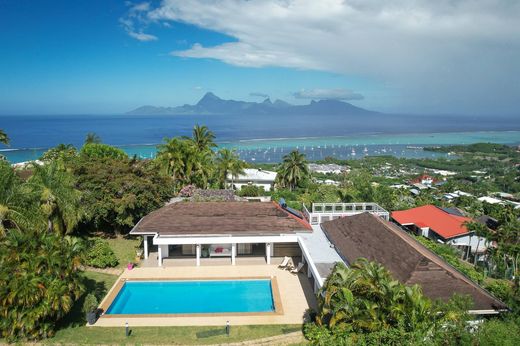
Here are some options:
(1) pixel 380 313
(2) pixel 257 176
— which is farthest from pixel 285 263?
(2) pixel 257 176

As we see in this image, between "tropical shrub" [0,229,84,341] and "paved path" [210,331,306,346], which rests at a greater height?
"tropical shrub" [0,229,84,341]

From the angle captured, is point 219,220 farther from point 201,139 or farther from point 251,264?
point 201,139

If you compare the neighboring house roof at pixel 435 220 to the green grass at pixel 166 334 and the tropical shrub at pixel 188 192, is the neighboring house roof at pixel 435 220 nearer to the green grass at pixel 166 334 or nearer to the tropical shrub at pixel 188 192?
the tropical shrub at pixel 188 192

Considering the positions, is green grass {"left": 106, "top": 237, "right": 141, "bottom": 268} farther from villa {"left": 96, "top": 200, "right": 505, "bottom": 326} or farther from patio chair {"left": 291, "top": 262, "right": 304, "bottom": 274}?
patio chair {"left": 291, "top": 262, "right": 304, "bottom": 274}

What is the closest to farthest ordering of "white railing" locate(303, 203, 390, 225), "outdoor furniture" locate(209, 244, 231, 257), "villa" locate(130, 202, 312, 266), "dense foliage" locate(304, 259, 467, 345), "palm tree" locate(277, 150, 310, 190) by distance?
"dense foliage" locate(304, 259, 467, 345) < "villa" locate(130, 202, 312, 266) < "outdoor furniture" locate(209, 244, 231, 257) < "white railing" locate(303, 203, 390, 225) < "palm tree" locate(277, 150, 310, 190)

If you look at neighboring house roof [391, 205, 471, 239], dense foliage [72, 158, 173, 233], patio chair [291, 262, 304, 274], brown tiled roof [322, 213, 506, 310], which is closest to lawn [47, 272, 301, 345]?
brown tiled roof [322, 213, 506, 310]

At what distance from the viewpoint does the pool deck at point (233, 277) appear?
1667 centimetres

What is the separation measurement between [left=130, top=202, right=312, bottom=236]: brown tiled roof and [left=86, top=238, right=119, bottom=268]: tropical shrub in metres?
2.02

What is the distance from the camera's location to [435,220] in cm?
3156

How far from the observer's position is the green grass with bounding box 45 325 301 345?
1489 centimetres

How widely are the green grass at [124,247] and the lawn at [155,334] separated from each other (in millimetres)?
6554

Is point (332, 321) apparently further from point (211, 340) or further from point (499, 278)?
point (499, 278)

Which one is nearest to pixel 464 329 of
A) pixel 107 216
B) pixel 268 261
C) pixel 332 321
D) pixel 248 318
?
pixel 332 321

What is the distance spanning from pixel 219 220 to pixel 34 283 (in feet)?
39.3
